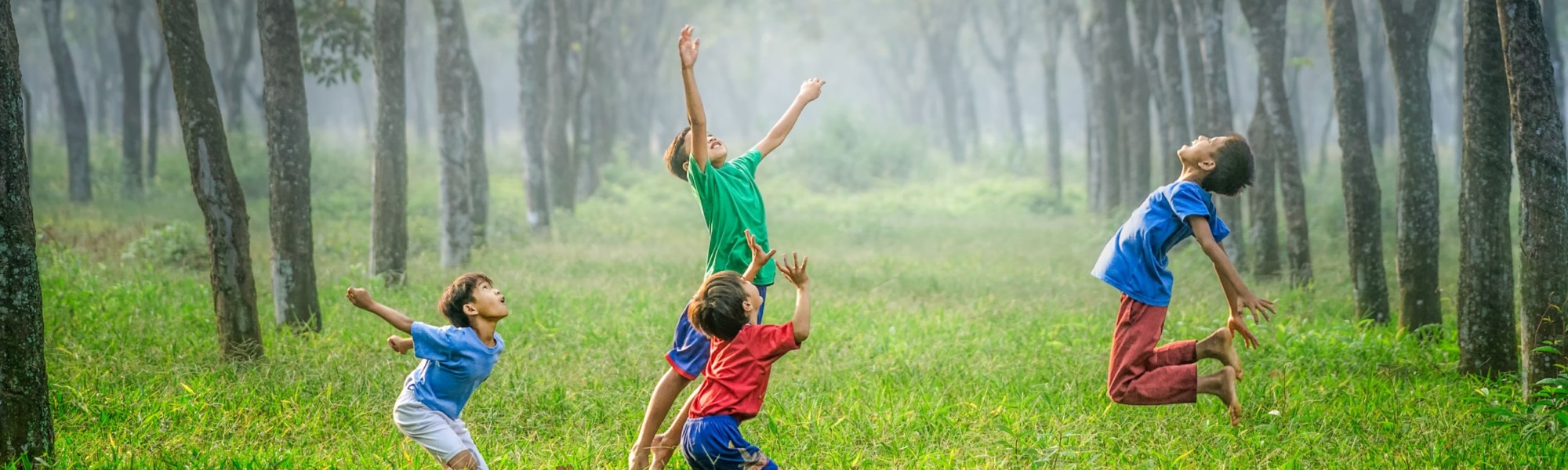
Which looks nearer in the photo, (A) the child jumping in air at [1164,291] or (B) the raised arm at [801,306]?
(B) the raised arm at [801,306]

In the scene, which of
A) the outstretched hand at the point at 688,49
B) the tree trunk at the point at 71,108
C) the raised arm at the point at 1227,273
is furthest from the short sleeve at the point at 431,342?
the tree trunk at the point at 71,108

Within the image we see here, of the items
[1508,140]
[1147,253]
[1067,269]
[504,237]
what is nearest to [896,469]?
[1147,253]

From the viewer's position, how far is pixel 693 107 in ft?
15.7

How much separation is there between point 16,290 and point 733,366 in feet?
8.84

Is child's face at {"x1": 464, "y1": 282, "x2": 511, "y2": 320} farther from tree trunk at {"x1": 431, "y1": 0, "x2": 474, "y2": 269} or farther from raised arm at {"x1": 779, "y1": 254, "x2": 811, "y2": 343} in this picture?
tree trunk at {"x1": 431, "y1": 0, "x2": 474, "y2": 269}

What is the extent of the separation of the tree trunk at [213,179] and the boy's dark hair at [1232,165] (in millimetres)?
5215

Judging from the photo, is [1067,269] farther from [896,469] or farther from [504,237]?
[896,469]

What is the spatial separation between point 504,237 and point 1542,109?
1280 cm

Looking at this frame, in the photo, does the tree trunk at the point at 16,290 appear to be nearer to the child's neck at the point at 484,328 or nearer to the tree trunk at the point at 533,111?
the child's neck at the point at 484,328

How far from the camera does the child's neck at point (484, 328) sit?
14.5 ft

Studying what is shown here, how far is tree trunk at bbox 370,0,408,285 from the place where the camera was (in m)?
10.6

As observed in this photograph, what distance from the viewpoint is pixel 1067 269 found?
Answer: 13.1 meters

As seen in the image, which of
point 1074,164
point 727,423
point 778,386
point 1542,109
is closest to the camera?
point 727,423

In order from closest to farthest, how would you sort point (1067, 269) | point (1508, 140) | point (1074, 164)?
1. point (1508, 140)
2. point (1067, 269)
3. point (1074, 164)
